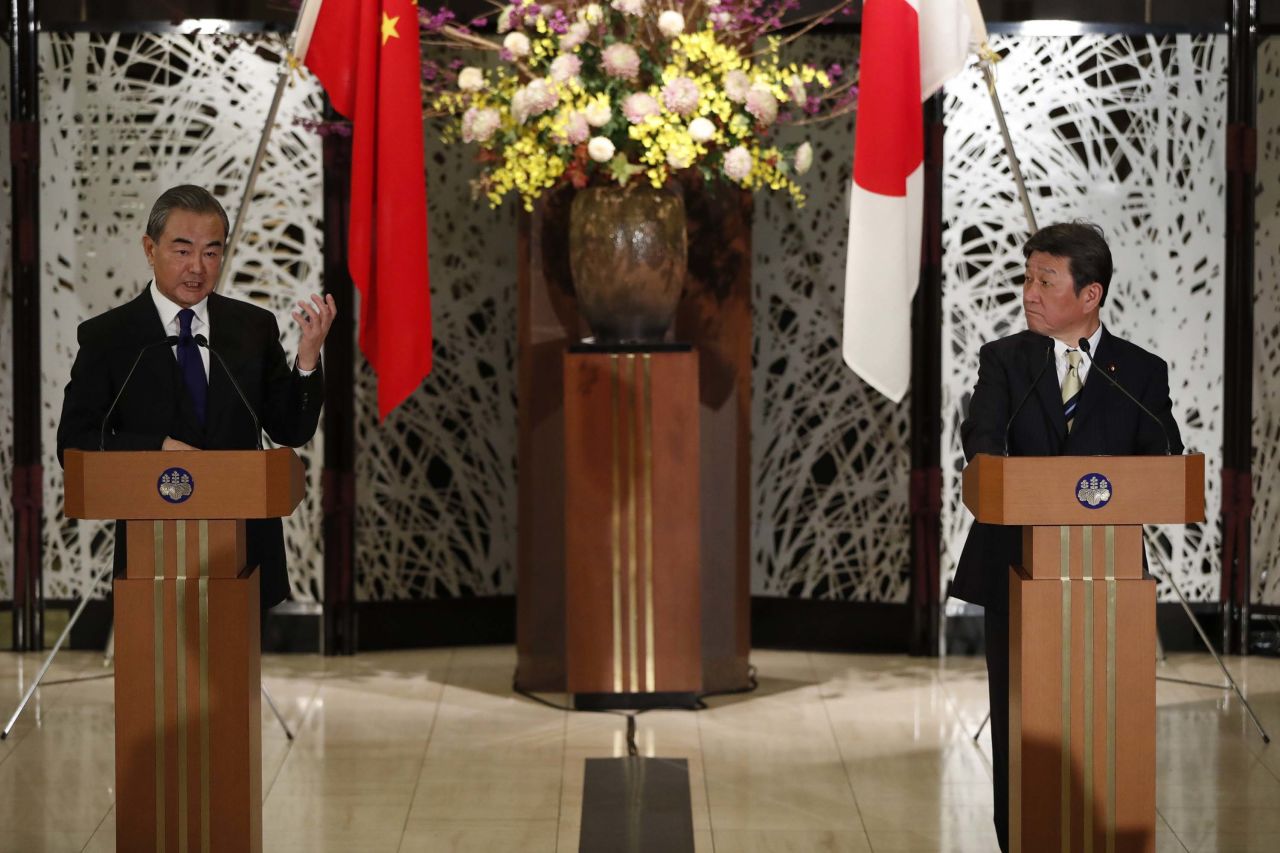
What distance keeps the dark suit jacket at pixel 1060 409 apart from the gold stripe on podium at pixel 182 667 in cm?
151

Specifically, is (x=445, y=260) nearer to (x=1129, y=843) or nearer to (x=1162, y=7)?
(x=1162, y=7)

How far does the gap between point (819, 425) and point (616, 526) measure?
4.08ft

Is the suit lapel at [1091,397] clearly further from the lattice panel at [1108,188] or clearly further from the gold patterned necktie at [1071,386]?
the lattice panel at [1108,188]

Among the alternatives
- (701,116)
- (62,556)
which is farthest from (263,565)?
(62,556)

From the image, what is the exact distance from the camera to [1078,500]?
2.85 m

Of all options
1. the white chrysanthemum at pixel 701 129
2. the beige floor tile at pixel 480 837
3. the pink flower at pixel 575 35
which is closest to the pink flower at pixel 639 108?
the white chrysanthemum at pixel 701 129

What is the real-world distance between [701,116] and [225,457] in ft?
7.17

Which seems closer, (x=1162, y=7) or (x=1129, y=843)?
(x=1129, y=843)

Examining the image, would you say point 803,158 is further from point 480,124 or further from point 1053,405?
point 1053,405

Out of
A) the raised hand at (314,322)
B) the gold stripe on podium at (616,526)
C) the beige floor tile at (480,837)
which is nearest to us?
the raised hand at (314,322)

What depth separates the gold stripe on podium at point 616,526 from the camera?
191 inches

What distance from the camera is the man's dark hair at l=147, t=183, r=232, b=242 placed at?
321cm

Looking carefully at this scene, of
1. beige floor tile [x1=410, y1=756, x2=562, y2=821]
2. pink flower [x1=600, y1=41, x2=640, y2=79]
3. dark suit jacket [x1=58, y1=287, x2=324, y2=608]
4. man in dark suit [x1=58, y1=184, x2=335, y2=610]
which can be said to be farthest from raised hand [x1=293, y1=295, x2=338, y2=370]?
pink flower [x1=600, y1=41, x2=640, y2=79]

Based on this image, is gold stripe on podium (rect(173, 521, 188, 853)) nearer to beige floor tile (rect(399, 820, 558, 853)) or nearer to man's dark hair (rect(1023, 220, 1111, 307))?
beige floor tile (rect(399, 820, 558, 853))
